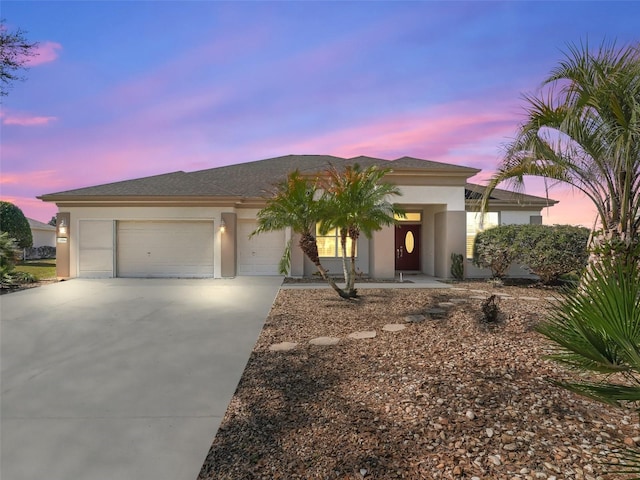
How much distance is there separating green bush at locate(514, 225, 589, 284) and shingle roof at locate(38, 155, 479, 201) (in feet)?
11.5

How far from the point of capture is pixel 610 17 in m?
6.55

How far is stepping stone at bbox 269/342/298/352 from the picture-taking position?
19.2ft

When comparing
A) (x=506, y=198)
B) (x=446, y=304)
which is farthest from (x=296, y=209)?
(x=506, y=198)

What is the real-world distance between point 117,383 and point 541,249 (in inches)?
501

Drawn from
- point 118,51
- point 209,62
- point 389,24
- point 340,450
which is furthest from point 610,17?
point 118,51

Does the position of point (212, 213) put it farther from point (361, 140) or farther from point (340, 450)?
point (340, 450)

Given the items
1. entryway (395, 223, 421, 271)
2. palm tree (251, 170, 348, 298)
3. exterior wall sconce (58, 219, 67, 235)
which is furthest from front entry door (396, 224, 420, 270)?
exterior wall sconce (58, 219, 67, 235)

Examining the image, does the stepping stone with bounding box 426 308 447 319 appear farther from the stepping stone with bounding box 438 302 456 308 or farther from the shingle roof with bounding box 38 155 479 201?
the shingle roof with bounding box 38 155 479 201

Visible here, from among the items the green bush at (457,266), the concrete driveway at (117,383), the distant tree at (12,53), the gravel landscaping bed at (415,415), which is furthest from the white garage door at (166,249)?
the green bush at (457,266)

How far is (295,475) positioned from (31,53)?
40.5 feet

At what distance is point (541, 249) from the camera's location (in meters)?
11.9

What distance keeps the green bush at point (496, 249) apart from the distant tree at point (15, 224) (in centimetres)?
2665

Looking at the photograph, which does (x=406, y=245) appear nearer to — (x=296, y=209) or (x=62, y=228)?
(x=296, y=209)

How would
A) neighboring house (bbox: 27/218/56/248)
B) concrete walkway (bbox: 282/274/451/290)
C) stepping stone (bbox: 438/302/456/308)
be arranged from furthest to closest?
neighboring house (bbox: 27/218/56/248), concrete walkway (bbox: 282/274/451/290), stepping stone (bbox: 438/302/456/308)
